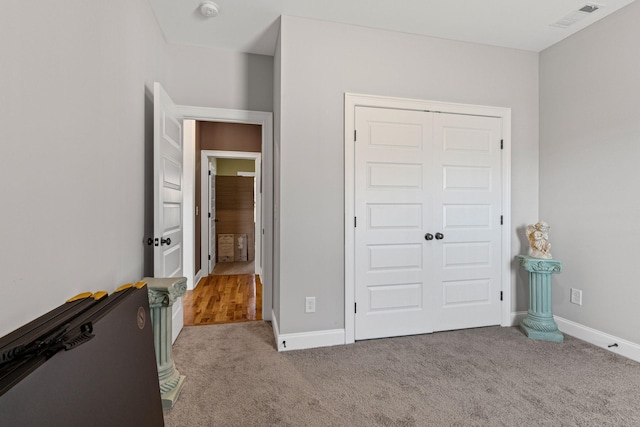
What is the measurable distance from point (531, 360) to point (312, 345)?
64.4 inches

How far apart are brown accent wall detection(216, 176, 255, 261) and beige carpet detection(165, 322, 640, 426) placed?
13.9 feet

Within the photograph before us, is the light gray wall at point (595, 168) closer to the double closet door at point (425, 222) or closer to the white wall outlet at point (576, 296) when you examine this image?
the white wall outlet at point (576, 296)

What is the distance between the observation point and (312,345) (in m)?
2.56

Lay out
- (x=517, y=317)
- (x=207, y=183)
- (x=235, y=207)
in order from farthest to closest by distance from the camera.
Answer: (x=235, y=207), (x=207, y=183), (x=517, y=317)

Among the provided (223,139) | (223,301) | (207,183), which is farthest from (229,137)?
(223,301)

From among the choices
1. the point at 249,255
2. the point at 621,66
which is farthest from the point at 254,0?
the point at 249,255

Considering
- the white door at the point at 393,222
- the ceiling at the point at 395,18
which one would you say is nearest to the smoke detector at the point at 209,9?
the ceiling at the point at 395,18

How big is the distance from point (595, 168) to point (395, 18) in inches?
82.0

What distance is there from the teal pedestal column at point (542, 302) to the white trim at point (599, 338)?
14 cm

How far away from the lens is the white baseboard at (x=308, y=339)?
2508 millimetres

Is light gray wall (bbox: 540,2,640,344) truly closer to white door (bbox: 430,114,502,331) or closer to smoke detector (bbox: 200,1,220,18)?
white door (bbox: 430,114,502,331)

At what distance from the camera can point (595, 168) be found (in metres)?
2.64

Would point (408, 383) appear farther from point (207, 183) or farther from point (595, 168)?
point (207, 183)

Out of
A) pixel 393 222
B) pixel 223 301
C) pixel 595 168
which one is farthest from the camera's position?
pixel 223 301
